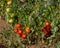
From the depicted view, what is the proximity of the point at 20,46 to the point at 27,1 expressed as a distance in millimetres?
972

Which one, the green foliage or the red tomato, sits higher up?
the green foliage

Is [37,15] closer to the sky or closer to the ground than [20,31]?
closer to the sky

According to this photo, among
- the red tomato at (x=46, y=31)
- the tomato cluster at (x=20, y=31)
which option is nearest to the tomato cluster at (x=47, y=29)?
the red tomato at (x=46, y=31)

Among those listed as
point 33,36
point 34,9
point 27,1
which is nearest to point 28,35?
point 33,36

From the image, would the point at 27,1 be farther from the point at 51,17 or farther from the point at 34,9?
the point at 51,17

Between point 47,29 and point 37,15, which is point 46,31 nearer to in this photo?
point 47,29

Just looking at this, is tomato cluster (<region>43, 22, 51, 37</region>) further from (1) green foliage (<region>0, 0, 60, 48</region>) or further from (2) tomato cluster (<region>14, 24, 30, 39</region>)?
(2) tomato cluster (<region>14, 24, 30, 39</region>)

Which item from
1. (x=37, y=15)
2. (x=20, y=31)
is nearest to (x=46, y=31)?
(x=37, y=15)

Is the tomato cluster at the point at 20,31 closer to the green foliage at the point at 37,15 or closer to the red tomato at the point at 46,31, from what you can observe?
the green foliage at the point at 37,15

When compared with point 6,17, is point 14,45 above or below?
below

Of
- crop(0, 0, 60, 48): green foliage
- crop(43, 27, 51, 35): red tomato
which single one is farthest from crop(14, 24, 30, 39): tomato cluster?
crop(43, 27, 51, 35): red tomato

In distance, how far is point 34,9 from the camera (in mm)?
4328

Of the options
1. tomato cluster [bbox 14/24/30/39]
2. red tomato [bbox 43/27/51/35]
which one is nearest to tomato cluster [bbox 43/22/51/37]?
red tomato [bbox 43/27/51/35]

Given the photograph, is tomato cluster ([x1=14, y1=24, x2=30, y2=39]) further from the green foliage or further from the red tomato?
the red tomato
